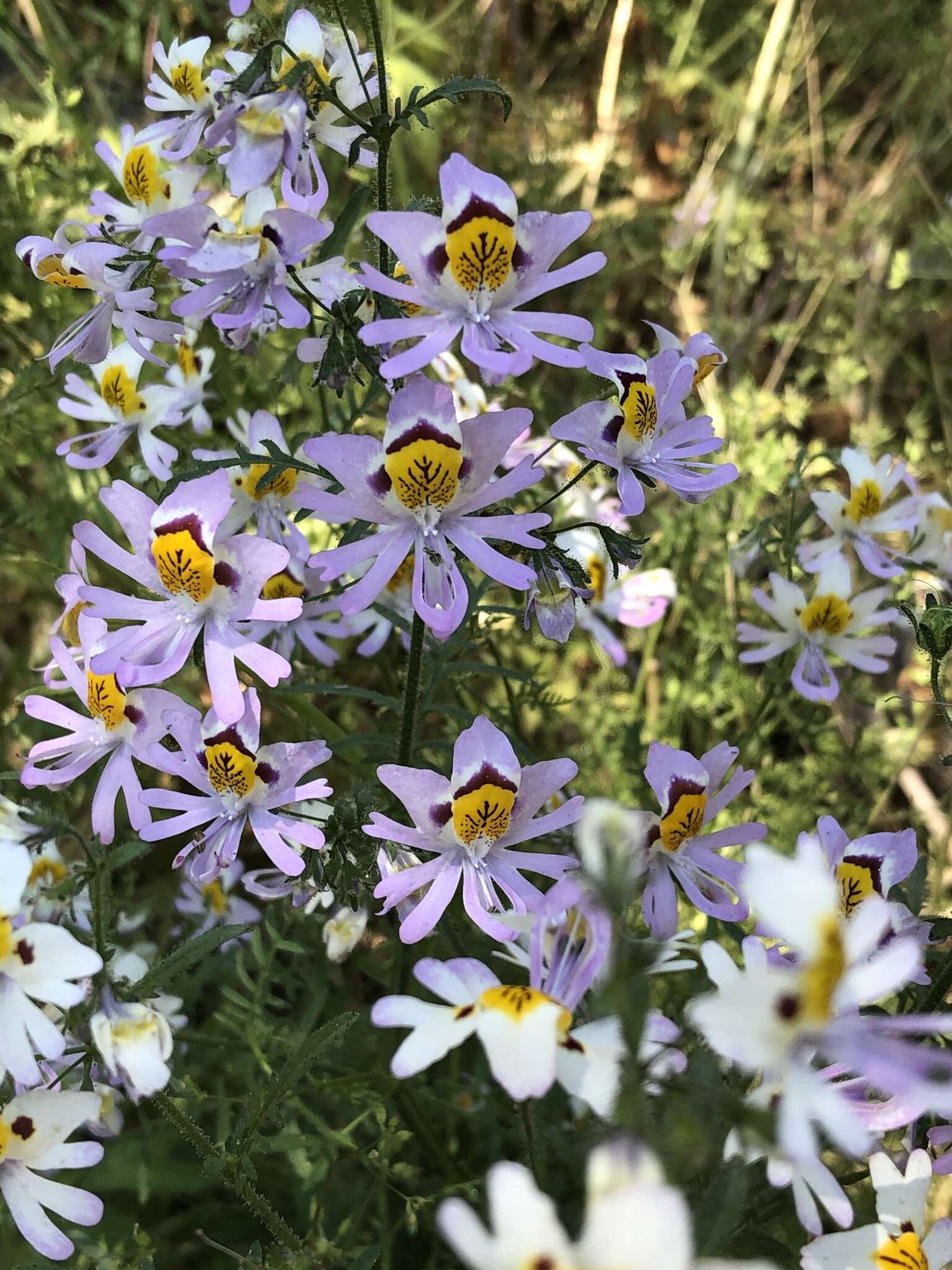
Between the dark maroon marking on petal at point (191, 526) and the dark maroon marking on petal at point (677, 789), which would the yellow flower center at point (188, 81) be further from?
the dark maroon marking on petal at point (677, 789)

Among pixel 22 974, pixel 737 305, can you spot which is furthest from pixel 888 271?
pixel 22 974

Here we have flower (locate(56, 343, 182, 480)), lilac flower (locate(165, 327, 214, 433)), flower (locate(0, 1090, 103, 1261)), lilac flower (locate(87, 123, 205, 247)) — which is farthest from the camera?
lilac flower (locate(165, 327, 214, 433))

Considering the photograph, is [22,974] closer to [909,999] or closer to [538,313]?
[538,313]

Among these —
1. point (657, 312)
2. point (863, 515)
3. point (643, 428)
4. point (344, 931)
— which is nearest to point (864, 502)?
point (863, 515)

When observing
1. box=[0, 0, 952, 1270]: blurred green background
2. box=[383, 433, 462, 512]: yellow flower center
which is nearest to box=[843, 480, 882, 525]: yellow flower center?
box=[0, 0, 952, 1270]: blurred green background

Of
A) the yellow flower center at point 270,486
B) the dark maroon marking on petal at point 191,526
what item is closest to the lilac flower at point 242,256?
the dark maroon marking on petal at point 191,526

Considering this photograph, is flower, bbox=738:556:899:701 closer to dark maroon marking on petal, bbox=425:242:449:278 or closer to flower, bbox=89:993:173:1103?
dark maroon marking on petal, bbox=425:242:449:278
